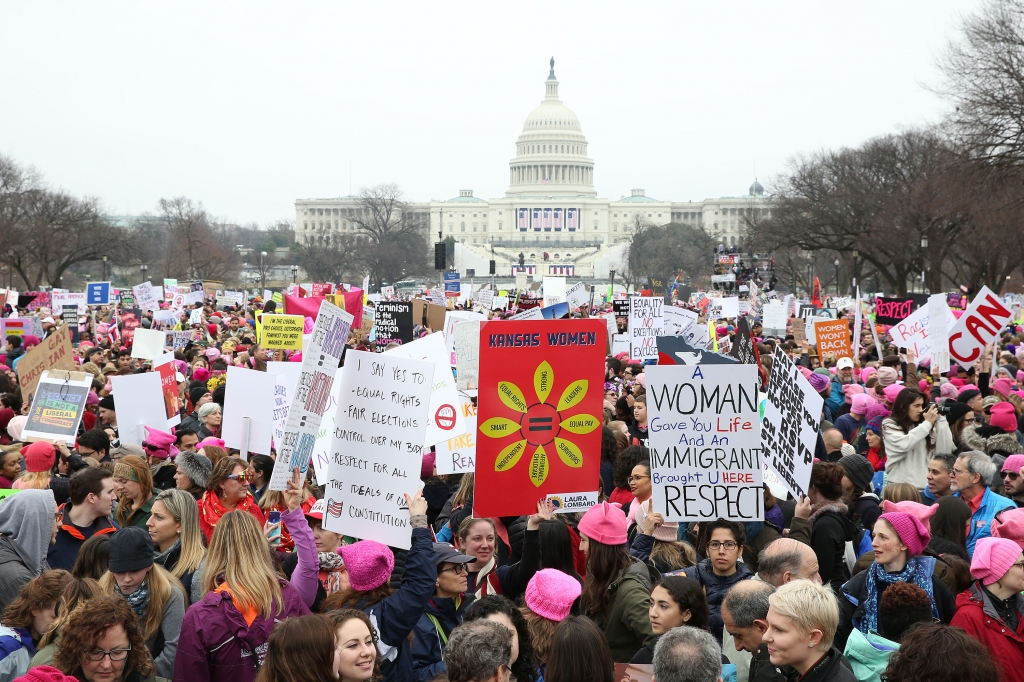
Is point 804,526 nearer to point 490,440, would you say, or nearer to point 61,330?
point 490,440

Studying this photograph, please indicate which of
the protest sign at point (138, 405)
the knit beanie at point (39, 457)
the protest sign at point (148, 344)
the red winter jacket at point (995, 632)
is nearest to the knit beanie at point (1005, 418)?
the red winter jacket at point (995, 632)

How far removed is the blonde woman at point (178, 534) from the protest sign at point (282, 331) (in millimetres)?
7835

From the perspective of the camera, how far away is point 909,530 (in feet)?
15.2

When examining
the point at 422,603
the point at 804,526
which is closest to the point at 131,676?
the point at 422,603

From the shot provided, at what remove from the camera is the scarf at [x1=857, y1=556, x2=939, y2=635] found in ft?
15.1

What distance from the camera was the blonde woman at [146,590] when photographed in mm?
4332

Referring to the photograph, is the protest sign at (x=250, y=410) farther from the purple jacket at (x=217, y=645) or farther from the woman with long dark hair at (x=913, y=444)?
the woman with long dark hair at (x=913, y=444)

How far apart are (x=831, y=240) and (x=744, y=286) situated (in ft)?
20.5

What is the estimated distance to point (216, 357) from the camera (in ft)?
44.2

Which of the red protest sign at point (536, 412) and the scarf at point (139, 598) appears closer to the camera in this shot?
the scarf at point (139, 598)

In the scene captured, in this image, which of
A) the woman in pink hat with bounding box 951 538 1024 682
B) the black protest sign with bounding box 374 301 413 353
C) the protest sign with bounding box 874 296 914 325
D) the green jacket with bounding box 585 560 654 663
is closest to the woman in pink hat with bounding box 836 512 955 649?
the woman in pink hat with bounding box 951 538 1024 682

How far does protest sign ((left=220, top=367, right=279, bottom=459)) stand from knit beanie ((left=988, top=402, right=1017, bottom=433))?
204 inches

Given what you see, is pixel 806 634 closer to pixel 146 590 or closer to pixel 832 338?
pixel 146 590

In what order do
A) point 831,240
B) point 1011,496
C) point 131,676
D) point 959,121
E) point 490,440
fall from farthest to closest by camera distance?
point 831,240
point 959,121
point 1011,496
point 490,440
point 131,676
